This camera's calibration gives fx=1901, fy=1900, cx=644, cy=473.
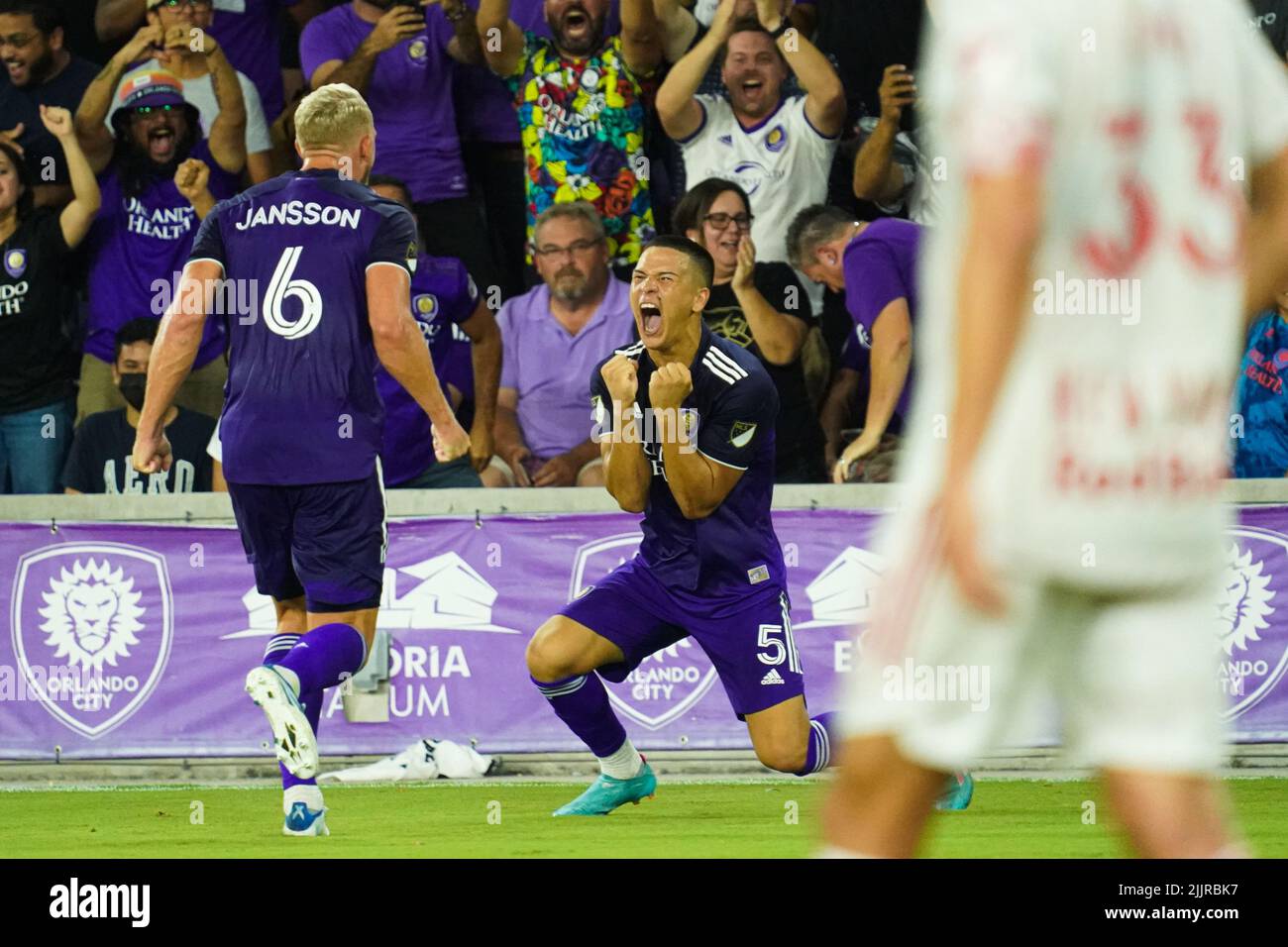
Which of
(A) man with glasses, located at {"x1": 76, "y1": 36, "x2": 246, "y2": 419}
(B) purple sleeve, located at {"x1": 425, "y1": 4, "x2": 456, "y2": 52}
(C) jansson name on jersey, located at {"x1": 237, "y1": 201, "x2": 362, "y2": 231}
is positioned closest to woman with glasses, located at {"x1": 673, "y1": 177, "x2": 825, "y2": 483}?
(B) purple sleeve, located at {"x1": 425, "y1": 4, "x2": 456, "y2": 52}

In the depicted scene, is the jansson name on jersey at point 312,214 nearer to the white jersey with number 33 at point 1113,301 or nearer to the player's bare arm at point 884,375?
the player's bare arm at point 884,375

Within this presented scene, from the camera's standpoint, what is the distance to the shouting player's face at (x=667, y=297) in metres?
6.98

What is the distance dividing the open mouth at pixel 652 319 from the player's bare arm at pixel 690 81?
3.78 meters

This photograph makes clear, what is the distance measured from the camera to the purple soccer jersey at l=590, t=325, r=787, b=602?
6895 millimetres

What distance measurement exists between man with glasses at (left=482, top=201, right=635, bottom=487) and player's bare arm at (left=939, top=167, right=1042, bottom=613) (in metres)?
7.97

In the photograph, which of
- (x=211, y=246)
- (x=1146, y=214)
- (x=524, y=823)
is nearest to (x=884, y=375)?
(x=524, y=823)

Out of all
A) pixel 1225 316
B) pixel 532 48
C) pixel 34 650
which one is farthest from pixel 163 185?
pixel 1225 316

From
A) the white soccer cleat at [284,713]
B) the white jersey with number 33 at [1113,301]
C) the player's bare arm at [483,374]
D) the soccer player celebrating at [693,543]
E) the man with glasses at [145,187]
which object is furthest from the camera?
the man with glasses at [145,187]

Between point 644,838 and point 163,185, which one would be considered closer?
point 644,838

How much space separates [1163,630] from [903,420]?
7.65 meters

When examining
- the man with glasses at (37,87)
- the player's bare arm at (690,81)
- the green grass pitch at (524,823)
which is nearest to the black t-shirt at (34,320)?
the man with glasses at (37,87)

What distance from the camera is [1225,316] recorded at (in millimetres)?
2758

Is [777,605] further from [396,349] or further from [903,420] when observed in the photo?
[903,420]

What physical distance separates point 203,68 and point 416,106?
1.34 metres
